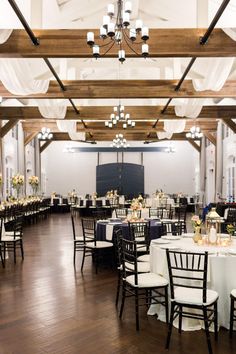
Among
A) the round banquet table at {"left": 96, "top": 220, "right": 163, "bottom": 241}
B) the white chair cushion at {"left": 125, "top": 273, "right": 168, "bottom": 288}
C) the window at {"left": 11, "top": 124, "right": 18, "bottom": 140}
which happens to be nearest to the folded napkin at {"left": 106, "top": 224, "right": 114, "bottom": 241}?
the round banquet table at {"left": 96, "top": 220, "right": 163, "bottom": 241}

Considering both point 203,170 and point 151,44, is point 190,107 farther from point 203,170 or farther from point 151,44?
point 203,170

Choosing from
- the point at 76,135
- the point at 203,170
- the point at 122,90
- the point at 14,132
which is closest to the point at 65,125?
the point at 76,135

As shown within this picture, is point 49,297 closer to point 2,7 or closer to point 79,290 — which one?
point 79,290

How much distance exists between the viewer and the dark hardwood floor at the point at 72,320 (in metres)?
3.53

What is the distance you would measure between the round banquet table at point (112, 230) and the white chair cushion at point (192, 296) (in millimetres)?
3211

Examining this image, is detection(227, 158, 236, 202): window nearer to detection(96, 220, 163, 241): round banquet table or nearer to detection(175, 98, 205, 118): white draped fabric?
detection(175, 98, 205, 118): white draped fabric

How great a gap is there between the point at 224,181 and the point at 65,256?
9.44 metres

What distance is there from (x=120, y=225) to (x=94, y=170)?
15.8 m

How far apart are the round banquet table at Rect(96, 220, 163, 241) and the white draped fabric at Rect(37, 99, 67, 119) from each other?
10.6ft

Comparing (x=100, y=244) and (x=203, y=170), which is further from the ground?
(x=203, y=170)

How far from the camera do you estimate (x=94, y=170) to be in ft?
74.5

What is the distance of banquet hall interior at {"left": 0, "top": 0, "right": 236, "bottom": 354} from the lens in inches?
149

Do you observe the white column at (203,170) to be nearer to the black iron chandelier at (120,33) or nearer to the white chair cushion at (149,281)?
the black iron chandelier at (120,33)

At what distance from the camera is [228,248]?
446 centimetres
